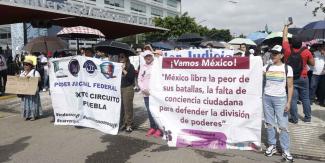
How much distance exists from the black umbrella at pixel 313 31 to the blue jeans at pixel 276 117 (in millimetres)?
5569

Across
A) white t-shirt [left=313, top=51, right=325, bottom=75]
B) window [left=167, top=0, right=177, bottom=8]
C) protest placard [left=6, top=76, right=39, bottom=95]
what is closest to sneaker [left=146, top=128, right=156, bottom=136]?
protest placard [left=6, top=76, right=39, bottom=95]

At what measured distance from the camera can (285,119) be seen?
245 inches

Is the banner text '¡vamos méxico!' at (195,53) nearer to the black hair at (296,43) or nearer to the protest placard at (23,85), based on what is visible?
the black hair at (296,43)

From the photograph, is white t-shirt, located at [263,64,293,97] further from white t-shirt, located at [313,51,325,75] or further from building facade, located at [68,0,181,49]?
building facade, located at [68,0,181,49]

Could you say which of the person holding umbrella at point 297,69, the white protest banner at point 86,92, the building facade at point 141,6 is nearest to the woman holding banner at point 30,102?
the white protest banner at point 86,92

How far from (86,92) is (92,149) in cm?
175

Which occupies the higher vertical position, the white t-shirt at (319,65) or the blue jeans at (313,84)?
the white t-shirt at (319,65)

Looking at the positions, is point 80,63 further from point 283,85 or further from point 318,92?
point 318,92

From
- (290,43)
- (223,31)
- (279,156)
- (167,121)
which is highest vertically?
(223,31)

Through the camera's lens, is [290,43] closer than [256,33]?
Yes

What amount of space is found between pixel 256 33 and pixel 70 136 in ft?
46.8

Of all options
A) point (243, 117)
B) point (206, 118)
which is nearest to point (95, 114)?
point (206, 118)

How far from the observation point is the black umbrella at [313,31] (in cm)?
1106

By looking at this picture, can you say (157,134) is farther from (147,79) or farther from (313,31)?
(313,31)
